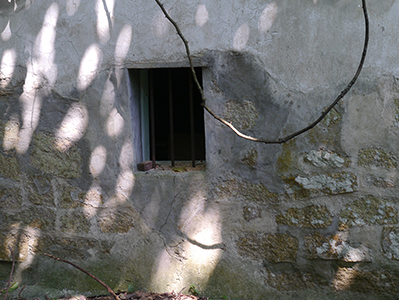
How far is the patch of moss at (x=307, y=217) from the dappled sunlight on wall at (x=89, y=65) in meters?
1.61

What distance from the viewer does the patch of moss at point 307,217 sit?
2215mm

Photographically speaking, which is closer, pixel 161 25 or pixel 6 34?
pixel 161 25

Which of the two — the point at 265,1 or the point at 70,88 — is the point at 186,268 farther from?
the point at 265,1

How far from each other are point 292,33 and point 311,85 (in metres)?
0.36

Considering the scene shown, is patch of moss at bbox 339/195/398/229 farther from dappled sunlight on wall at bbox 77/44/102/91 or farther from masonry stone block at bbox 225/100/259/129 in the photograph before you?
dappled sunlight on wall at bbox 77/44/102/91

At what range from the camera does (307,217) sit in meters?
2.23

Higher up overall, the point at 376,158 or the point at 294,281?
the point at 376,158

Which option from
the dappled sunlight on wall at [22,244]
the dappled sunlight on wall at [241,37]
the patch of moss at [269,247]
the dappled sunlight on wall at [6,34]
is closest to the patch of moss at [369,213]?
the patch of moss at [269,247]

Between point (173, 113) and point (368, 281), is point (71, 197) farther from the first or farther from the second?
point (368, 281)

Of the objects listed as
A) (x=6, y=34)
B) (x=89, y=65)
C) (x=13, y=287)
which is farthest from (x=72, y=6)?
(x=13, y=287)

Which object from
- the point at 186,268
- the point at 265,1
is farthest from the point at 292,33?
the point at 186,268

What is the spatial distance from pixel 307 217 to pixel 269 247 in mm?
326

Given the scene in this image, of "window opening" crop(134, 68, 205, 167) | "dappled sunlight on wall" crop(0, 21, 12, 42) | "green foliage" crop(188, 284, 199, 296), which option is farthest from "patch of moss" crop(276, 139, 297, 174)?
"dappled sunlight on wall" crop(0, 21, 12, 42)

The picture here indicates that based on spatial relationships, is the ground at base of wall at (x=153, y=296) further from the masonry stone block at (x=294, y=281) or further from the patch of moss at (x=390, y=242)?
the patch of moss at (x=390, y=242)
